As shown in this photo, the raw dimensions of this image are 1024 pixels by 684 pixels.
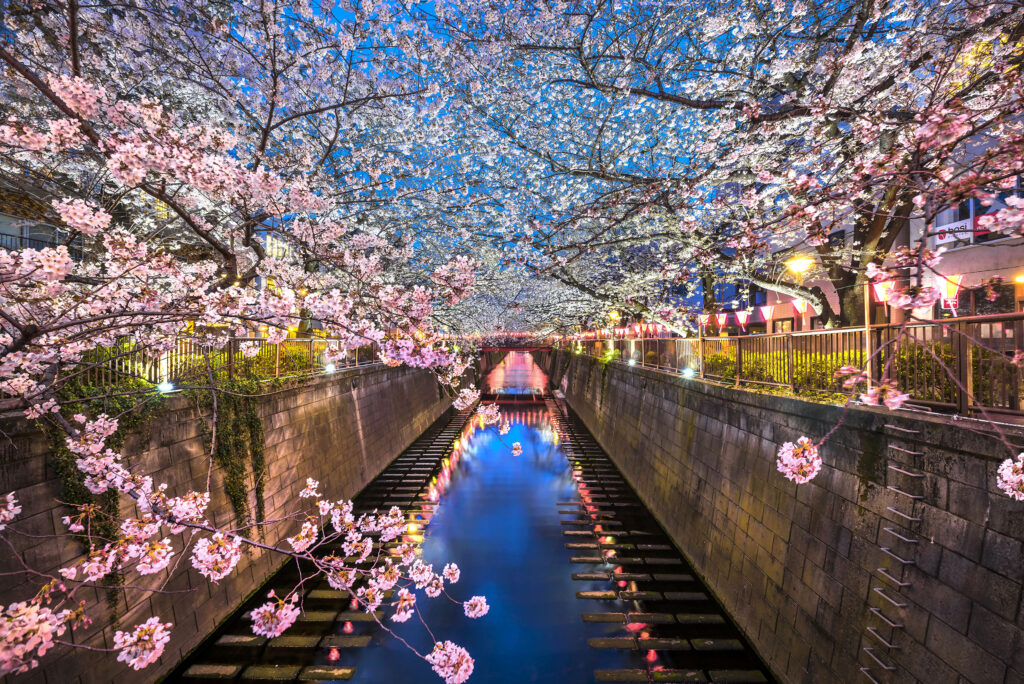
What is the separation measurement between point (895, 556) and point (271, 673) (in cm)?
895

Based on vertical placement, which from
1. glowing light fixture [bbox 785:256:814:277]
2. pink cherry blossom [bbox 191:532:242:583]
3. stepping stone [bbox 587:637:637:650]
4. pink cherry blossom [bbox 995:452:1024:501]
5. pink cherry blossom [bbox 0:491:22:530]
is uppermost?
glowing light fixture [bbox 785:256:814:277]

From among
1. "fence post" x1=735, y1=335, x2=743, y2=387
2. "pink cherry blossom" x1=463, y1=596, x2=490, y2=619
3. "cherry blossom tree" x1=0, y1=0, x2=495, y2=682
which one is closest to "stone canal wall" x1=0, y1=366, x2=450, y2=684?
"cherry blossom tree" x1=0, y1=0, x2=495, y2=682

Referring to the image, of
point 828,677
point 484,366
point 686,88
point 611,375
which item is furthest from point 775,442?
point 484,366

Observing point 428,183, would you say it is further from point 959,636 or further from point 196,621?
point 959,636

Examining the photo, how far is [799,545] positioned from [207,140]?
9485mm

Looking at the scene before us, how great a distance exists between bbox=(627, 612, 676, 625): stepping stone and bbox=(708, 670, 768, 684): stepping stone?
1358mm

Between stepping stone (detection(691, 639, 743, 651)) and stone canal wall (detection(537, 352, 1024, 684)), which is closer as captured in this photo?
stone canal wall (detection(537, 352, 1024, 684))

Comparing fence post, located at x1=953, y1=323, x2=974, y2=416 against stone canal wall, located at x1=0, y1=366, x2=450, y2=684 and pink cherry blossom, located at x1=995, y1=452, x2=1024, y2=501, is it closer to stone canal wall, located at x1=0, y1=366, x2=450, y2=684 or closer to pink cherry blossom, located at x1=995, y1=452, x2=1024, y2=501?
pink cherry blossom, located at x1=995, y1=452, x2=1024, y2=501

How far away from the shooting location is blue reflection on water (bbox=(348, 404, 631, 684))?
7676 millimetres

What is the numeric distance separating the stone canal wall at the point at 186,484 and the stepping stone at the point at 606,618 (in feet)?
22.3

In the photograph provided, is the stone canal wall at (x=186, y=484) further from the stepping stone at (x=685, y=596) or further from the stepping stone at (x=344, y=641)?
the stepping stone at (x=685, y=596)

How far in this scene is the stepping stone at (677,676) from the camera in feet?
22.5

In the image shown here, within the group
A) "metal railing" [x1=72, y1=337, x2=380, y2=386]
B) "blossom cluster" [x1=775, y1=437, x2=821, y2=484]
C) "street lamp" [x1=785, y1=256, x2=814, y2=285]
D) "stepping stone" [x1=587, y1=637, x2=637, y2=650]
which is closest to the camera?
"blossom cluster" [x1=775, y1=437, x2=821, y2=484]

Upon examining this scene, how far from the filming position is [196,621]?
7379 millimetres
